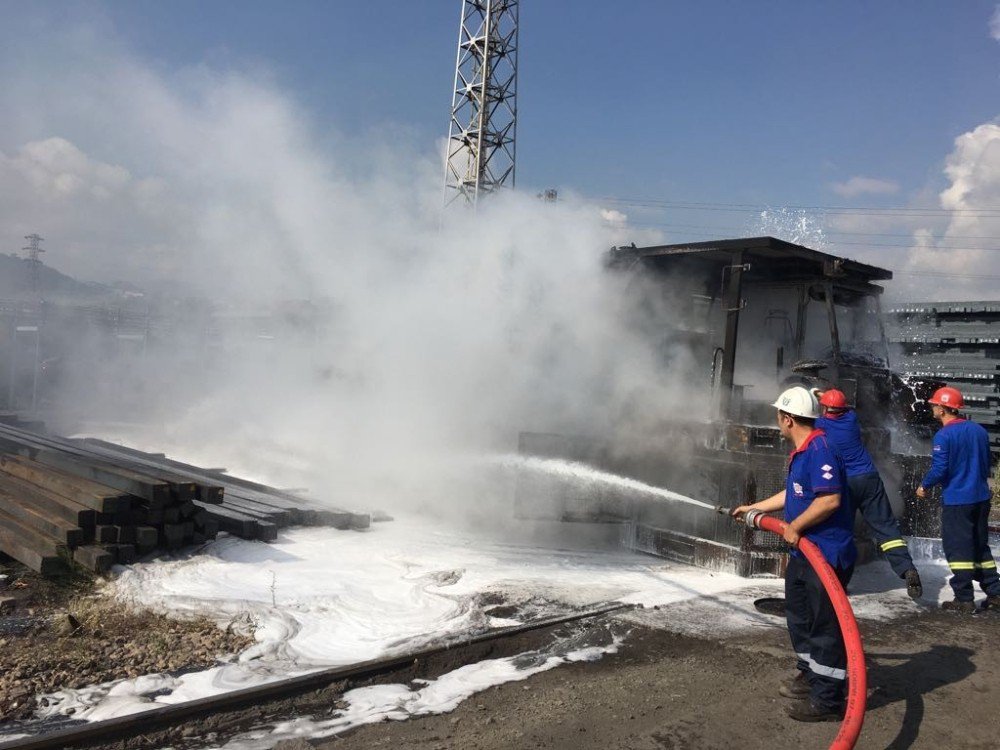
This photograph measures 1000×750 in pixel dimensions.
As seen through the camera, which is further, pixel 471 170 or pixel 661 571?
pixel 471 170

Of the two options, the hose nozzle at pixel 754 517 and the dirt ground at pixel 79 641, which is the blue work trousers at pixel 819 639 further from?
the dirt ground at pixel 79 641

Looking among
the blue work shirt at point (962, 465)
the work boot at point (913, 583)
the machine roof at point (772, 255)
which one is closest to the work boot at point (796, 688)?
the work boot at point (913, 583)

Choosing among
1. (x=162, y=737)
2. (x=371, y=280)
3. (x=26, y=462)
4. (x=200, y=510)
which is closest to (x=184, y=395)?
(x=371, y=280)

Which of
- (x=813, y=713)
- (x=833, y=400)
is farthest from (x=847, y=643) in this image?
(x=833, y=400)

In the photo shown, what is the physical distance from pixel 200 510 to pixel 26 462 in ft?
6.64

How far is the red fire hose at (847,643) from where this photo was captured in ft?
10.4

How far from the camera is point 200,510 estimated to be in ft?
20.8

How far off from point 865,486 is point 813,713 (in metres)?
2.43

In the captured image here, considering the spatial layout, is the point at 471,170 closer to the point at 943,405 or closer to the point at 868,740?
the point at 943,405

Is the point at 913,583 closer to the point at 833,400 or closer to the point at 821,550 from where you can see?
the point at 833,400

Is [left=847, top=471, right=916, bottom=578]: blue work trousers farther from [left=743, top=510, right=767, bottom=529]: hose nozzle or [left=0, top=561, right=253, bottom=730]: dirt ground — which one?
[left=0, top=561, right=253, bottom=730]: dirt ground

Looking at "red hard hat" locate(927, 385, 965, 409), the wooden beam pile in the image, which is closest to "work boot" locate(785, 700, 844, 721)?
"red hard hat" locate(927, 385, 965, 409)

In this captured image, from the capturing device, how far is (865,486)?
5629 millimetres

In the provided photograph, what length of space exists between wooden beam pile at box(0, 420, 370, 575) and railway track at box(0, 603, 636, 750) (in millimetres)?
2473
